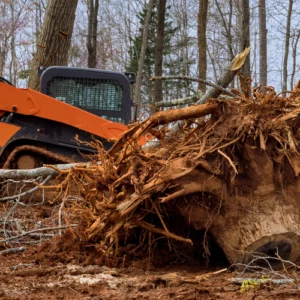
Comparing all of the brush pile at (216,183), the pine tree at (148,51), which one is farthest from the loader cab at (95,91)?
the pine tree at (148,51)

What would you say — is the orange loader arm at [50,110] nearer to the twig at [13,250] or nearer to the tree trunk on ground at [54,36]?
the tree trunk on ground at [54,36]

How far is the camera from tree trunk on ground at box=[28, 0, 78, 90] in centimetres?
926

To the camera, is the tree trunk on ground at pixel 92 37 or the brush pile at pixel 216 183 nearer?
the brush pile at pixel 216 183

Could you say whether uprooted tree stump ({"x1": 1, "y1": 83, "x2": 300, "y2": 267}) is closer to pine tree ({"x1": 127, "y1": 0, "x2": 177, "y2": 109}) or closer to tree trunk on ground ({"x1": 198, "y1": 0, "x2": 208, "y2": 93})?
tree trunk on ground ({"x1": 198, "y1": 0, "x2": 208, "y2": 93})

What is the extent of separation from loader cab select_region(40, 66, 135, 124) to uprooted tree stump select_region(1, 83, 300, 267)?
430 centimetres

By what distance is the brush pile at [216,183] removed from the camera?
11.8 feet

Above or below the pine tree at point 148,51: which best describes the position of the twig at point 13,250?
below

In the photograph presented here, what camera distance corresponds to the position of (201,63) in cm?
1389

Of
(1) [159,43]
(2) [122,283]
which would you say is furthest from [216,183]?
(1) [159,43]

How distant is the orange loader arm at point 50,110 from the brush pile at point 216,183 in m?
3.46

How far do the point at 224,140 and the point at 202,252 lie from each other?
931 mm

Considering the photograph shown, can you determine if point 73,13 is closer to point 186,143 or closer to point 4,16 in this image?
point 186,143

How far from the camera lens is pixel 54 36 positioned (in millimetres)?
9281

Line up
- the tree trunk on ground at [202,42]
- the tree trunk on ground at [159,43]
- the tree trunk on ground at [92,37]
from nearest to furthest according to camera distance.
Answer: the tree trunk on ground at [202,42] < the tree trunk on ground at [159,43] < the tree trunk on ground at [92,37]
